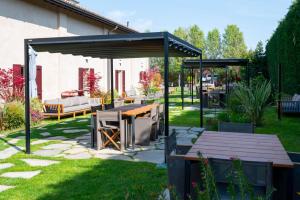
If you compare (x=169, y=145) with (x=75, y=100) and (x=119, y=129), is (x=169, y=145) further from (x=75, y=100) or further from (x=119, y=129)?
(x=75, y=100)

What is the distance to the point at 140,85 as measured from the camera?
992 inches

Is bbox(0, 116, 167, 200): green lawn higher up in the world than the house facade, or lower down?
lower down

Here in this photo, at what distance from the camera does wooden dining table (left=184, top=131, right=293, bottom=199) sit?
312cm

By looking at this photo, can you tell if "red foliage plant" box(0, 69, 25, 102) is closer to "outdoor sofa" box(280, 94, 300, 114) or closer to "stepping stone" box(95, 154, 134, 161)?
"stepping stone" box(95, 154, 134, 161)

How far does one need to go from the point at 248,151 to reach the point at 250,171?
2.53ft

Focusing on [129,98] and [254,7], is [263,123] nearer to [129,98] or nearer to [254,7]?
[129,98]

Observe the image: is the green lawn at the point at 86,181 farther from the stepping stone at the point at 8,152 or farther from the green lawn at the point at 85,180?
the stepping stone at the point at 8,152

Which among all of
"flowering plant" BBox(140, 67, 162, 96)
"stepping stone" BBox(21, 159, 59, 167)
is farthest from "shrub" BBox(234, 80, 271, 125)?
"flowering plant" BBox(140, 67, 162, 96)

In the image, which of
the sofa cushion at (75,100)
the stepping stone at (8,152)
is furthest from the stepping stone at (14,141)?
the sofa cushion at (75,100)

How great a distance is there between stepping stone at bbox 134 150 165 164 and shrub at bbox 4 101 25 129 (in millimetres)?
5025

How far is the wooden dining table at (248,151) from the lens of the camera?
312 cm

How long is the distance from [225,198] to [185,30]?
→ 48.8 meters

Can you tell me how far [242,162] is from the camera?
9.37 ft

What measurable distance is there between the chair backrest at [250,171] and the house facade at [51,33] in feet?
33.3
